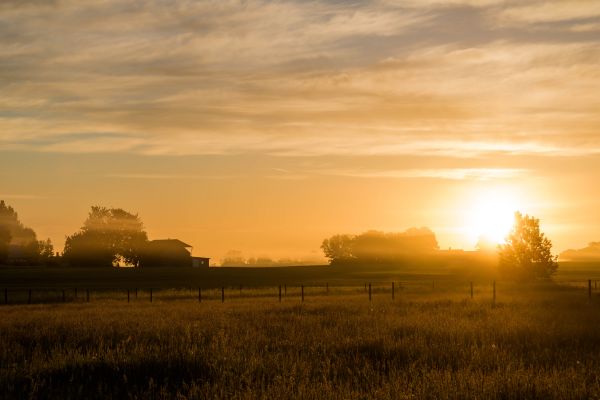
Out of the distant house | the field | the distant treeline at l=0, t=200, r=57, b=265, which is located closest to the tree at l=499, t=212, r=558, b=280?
the field

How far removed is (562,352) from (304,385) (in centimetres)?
807

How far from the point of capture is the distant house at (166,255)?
148000 mm

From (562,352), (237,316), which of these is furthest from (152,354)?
(237,316)

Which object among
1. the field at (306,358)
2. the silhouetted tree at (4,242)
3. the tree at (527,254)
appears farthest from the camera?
the silhouetted tree at (4,242)

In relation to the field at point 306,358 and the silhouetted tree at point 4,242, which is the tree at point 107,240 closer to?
the silhouetted tree at point 4,242

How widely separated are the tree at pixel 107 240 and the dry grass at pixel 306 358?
12429cm

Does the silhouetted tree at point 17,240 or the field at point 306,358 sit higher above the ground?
the silhouetted tree at point 17,240

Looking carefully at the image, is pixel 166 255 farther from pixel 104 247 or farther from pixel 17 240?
pixel 17 240

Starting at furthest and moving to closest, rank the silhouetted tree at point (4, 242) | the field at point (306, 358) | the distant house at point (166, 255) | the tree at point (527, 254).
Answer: the distant house at point (166, 255) < the silhouetted tree at point (4, 242) < the tree at point (527, 254) < the field at point (306, 358)

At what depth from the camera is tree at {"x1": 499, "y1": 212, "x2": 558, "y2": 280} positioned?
255 feet

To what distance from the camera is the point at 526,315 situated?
2800 cm

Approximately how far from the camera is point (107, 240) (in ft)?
504

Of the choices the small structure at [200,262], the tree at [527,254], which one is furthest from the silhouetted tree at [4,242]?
the tree at [527,254]

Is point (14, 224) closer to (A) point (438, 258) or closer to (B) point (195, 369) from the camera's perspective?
(A) point (438, 258)
